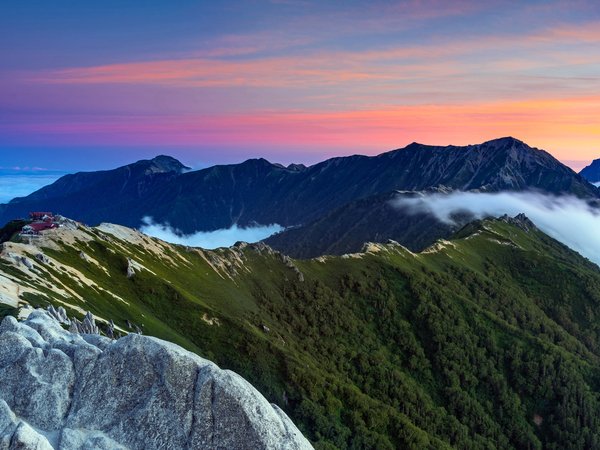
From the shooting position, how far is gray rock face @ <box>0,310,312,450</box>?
160 feet

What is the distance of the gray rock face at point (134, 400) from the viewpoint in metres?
48.8

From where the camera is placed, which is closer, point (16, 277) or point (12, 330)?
point (12, 330)

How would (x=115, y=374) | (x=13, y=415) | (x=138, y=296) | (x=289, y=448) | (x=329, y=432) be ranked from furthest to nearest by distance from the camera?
(x=138, y=296) < (x=329, y=432) < (x=115, y=374) < (x=289, y=448) < (x=13, y=415)

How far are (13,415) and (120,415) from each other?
31.4 ft

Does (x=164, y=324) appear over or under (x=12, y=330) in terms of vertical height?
under

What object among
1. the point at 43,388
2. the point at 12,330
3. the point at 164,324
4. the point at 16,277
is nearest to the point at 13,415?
the point at 43,388

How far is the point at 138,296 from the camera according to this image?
184 meters

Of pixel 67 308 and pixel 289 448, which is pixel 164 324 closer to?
pixel 67 308

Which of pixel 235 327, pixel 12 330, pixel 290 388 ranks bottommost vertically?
pixel 290 388

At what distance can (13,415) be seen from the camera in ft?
149

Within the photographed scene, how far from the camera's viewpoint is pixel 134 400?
5153cm

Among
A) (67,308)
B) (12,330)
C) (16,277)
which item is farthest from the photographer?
(16,277)

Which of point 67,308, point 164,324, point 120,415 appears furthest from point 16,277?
point 120,415

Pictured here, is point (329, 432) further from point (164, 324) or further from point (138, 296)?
point (138, 296)
